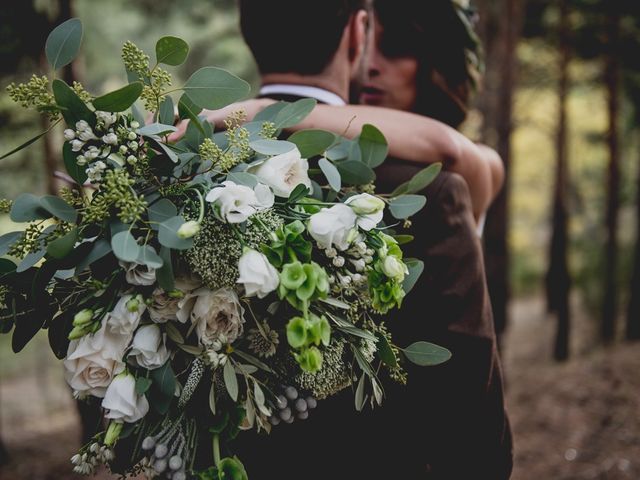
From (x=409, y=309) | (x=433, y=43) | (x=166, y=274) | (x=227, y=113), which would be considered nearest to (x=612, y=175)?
(x=433, y=43)

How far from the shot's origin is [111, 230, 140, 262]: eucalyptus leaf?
116 cm

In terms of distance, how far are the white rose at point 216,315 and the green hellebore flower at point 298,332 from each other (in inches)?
5.3

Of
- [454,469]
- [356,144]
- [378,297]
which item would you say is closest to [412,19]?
[356,144]

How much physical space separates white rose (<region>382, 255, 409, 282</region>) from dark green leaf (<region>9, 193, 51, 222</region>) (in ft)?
2.64

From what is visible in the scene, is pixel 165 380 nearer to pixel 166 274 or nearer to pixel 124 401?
pixel 124 401

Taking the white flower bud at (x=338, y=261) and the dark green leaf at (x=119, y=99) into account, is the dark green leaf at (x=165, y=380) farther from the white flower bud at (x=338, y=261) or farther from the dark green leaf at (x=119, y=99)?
the dark green leaf at (x=119, y=99)

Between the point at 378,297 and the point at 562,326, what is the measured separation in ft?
35.5

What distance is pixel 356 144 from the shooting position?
158 cm

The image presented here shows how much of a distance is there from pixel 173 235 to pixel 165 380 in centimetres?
35

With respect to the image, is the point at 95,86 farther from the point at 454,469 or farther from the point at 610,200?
the point at 454,469

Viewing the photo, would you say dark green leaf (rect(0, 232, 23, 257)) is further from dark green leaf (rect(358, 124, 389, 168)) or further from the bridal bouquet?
dark green leaf (rect(358, 124, 389, 168))

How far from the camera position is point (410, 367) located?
1.74 meters

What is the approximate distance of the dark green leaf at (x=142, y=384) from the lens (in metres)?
1.28

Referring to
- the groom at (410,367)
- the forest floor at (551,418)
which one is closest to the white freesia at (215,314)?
the groom at (410,367)
